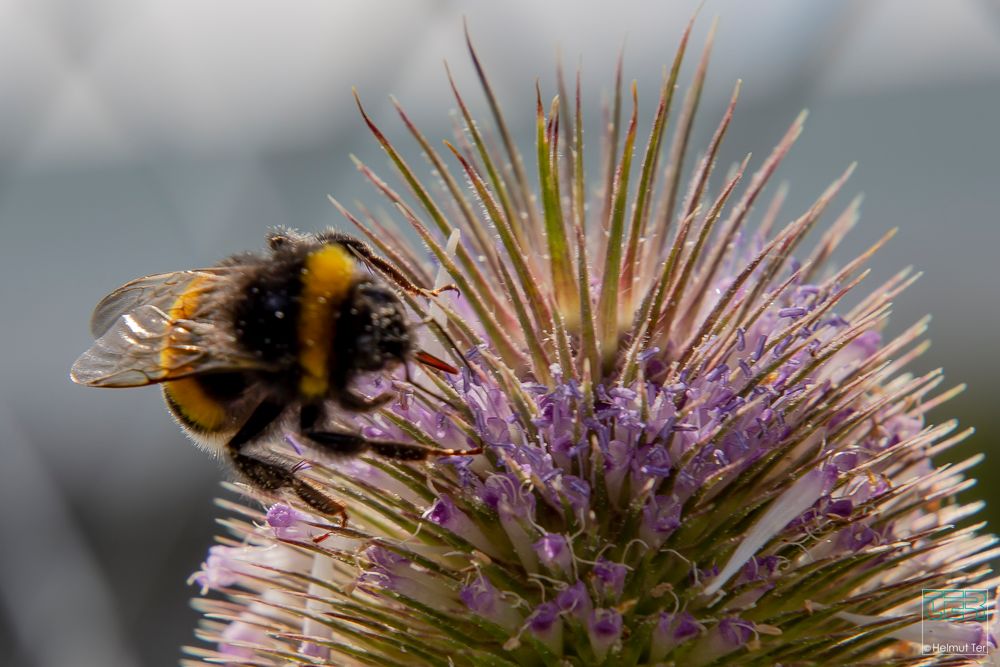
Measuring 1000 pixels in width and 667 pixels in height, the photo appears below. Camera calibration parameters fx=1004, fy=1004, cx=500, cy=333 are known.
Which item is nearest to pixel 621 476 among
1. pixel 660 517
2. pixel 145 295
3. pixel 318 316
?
pixel 660 517

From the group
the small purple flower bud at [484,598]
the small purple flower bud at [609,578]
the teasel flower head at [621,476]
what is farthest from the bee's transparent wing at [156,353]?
the small purple flower bud at [609,578]

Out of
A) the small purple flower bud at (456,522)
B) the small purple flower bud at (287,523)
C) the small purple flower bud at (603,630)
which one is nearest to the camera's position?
the small purple flower bud at (603,630)

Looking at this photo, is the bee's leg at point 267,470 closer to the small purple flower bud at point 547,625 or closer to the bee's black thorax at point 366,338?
the bee's black thorax at point 366,338

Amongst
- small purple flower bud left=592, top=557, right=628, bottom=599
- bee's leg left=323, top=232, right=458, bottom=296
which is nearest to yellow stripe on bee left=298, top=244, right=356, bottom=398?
bee's leg left=323, top=232, right=458, bottom=296

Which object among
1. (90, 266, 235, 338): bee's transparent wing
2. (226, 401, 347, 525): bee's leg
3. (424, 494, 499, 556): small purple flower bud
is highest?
(90, 266, 235, 338): bee's transparent wing

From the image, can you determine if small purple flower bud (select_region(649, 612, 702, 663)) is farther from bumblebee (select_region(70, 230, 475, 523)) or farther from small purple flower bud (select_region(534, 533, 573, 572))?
bumblebee (select_region(70, 230, 475, 523))

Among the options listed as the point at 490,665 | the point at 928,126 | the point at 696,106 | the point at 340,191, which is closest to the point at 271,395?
the point at 490,665
